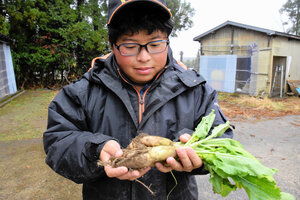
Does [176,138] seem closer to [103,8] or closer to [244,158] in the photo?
[244,158]

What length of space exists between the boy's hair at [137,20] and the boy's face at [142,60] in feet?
0.13

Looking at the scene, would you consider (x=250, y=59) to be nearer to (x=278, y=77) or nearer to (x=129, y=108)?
(x=278, y=77)

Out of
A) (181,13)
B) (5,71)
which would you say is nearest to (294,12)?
(181,13)

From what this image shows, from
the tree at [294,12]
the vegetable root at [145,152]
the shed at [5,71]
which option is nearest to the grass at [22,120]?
the shed at [5,71]

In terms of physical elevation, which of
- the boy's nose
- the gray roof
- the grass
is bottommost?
the grass

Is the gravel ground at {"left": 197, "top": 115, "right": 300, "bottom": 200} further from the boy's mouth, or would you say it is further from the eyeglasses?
the eyeglasses

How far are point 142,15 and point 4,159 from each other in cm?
479

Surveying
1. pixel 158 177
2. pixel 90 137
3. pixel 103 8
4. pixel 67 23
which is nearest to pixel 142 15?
pixel 90 137

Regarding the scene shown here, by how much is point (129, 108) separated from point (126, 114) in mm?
101

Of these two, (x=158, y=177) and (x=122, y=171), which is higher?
(x=122, y=171)

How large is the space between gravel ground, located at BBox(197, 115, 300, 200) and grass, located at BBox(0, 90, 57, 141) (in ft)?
17.4

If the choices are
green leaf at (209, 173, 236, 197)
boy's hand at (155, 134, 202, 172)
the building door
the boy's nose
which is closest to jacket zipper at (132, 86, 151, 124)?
the boy's nose

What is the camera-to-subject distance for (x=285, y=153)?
206 inches

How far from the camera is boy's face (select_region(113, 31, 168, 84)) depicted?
173 centimetres
